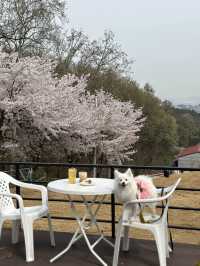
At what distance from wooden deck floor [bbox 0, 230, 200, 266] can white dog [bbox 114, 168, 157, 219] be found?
550 millimetres

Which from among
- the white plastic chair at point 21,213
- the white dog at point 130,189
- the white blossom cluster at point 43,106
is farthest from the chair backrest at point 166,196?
the white blossom cluster at point 43,106

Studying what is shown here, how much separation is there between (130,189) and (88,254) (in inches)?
34.4

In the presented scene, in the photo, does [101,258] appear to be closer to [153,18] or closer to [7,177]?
[7,177]

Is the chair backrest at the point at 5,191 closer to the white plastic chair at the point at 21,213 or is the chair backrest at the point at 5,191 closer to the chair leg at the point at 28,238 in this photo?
the white plastic chair at the point at 21,213

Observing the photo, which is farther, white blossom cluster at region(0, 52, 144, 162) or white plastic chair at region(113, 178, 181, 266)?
white blossom cluster at region(0, 52, 144, 162)

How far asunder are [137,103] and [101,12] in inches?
355

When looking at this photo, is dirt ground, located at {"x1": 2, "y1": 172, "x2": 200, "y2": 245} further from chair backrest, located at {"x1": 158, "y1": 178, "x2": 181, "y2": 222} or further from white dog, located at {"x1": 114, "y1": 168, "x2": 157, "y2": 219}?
white dog, located at {"x1": 114, "y1": 168, "x2": 157, "y2": 219}

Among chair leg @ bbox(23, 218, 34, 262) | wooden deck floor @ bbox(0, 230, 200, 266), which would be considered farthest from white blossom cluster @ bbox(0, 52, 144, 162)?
chair leg @ bbox(23, 218, 34, 262)

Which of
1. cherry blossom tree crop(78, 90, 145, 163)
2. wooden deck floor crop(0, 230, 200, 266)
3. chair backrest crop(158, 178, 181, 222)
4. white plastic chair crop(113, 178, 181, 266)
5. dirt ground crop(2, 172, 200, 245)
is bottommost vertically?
dirt ground crop(2, 172, 200, 245)

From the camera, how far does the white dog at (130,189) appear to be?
312 cm

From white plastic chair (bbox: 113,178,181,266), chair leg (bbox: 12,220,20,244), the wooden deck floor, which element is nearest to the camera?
white plastic chair (bbox: 113,178,181,266)

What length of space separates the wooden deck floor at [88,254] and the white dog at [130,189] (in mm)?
550

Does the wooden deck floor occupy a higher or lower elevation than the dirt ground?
higher

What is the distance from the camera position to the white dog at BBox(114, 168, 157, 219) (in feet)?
10.2
